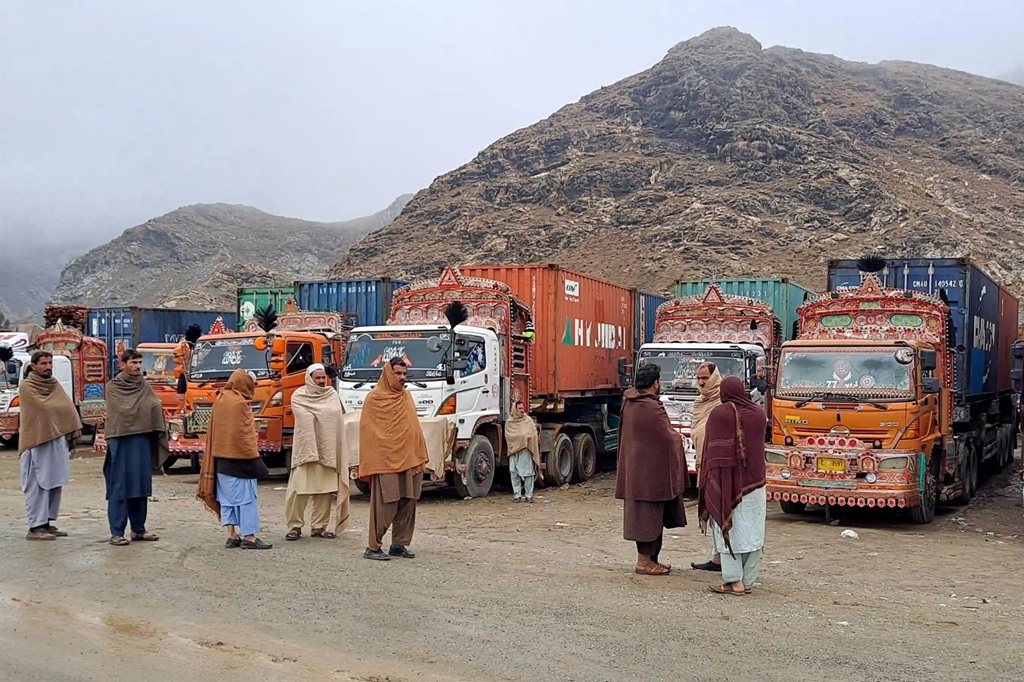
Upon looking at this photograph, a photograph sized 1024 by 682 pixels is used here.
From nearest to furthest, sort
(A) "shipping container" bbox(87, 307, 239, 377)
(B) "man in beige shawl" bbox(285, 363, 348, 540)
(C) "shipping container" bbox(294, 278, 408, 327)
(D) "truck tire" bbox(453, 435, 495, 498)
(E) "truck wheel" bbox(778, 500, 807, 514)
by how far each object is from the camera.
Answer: (B) "man in beige shawl" bbox(285, 363, 348, 540)
(E) "truck wheel" bbox(778, 500, 807, 514)
(D) "truck tire" bbox(453, 435, 495, 498)
(C) "shipping container" bbox(294, 278, 408, 327)
(A) "shipping container" bbox(87, 307, 239, 377)

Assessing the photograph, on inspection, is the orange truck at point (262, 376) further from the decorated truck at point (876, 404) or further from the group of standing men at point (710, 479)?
the group of standing men at point (710, 479)

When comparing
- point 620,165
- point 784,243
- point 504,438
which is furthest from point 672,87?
point 504,438

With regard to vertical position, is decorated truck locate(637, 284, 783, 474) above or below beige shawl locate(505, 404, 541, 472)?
above

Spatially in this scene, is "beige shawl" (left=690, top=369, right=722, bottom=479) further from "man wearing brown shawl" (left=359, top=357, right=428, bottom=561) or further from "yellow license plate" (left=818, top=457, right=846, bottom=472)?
"man wearing brown shawl" (left=359, top=357, right=428, bottom=561)

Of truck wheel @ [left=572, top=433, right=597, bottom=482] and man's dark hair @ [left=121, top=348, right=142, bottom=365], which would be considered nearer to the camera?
man's dark hair @ [left=121, top=348, right=142, bottom=365]

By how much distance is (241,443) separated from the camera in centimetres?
814

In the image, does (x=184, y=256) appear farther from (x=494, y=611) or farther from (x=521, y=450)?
(x=494, y=611)

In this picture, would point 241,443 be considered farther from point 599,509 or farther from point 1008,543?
point 1008,543

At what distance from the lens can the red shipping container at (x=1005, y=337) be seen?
56.2ft

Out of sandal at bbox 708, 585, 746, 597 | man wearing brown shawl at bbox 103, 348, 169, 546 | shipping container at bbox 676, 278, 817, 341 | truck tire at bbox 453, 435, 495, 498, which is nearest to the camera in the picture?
sandal at bbox 708, 585, 746, 597

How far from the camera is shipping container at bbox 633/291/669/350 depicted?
19.6m

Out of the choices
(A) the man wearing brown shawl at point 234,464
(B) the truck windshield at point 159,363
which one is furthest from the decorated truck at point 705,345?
(B) the truck windshield at point 159,363

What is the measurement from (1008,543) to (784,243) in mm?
48037

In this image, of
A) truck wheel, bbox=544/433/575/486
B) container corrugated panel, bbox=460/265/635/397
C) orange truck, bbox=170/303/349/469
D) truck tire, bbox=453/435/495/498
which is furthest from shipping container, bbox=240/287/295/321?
truck tire, bbox=453/435/495/498
